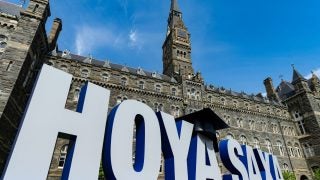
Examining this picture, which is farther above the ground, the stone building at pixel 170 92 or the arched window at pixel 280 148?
the stone building at pixel 170 92

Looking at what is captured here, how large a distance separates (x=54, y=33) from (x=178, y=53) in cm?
1976

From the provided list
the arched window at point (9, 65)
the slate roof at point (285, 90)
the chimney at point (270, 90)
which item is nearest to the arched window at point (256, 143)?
the chimney at point (270, 90)

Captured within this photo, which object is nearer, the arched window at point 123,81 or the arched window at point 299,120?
the arched window at point 123,81

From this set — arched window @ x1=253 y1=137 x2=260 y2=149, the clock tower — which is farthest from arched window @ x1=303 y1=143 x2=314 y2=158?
the clock tower

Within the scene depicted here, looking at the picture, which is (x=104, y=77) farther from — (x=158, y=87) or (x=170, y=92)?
(x=170, y=92)

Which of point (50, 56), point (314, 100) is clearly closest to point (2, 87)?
point (50, 56)

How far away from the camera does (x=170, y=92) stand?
33.0 meters

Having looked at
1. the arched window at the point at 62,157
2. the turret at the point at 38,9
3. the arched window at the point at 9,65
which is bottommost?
the arched window at the point at 62,157

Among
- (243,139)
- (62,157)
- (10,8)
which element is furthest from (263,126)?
(10,8)

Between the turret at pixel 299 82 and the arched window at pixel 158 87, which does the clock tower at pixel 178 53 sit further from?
the turret at pixel 299 82

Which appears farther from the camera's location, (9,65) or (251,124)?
(251,124)

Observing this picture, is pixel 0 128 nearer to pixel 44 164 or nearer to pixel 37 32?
pixel 37 32

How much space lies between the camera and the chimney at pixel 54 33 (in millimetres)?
30292

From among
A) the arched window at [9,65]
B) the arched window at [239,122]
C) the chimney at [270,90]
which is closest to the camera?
the arched window at [9,65]
